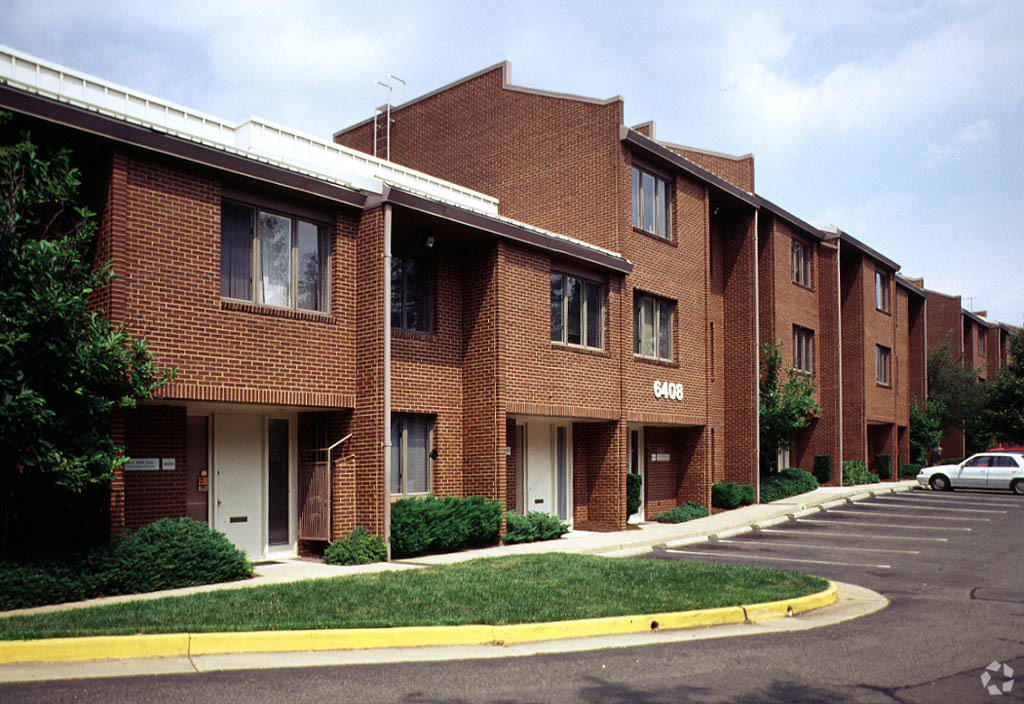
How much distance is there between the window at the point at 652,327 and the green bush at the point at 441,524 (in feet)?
23.7

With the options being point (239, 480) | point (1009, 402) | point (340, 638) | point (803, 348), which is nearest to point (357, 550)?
point (239, 480)

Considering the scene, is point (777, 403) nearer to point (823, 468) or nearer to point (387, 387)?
point (823, 468)

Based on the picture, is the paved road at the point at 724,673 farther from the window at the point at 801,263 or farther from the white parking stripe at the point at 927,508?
the window at the point at 801,263

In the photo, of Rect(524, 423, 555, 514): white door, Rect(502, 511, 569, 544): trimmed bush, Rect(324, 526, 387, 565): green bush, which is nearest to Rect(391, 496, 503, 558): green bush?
Rect(324, 526, 387, 565): green bush

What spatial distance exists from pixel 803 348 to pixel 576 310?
1631cm

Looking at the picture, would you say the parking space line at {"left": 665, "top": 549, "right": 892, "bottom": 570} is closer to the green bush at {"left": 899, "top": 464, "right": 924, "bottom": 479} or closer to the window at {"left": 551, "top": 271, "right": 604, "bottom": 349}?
the window at {"left": 551, "top": 271, "right": 604, "bottom": 349}

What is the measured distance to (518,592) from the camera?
11.5 metres

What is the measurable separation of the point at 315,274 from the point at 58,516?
19.3 ft

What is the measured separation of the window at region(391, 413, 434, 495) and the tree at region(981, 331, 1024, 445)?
126ft

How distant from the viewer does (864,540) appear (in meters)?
20.1

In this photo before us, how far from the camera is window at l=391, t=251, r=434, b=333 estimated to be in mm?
18094

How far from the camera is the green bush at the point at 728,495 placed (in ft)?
87.1

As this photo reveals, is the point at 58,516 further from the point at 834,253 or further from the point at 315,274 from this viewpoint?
the point at 834,253

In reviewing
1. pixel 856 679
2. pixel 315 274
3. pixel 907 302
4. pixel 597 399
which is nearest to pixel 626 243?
pixel 597 399
